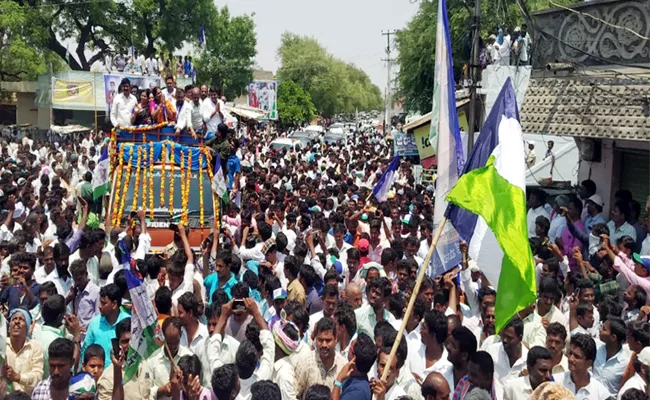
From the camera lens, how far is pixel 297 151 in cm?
2783

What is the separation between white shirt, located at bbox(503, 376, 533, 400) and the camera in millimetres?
4703

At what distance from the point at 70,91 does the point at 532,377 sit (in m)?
34.6

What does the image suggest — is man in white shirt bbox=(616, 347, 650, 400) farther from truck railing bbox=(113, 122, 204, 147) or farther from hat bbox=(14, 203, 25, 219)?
hat bbox=(14, 203, 25, 219)

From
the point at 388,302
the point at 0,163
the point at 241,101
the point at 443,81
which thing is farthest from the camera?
the point at 241,101

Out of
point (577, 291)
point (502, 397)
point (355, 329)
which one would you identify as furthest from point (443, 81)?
point (502, 397)

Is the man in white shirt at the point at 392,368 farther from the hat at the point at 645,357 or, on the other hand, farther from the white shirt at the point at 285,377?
the hat at the point at 645,357

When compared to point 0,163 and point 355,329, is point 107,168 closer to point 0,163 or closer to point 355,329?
point 355,329

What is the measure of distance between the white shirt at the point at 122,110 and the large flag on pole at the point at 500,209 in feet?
20.3

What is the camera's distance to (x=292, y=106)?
5444 centimetres

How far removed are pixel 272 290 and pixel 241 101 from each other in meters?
60.2

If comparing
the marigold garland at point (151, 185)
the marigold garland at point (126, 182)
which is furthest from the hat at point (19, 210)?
the marigold garland at point (151, 185)

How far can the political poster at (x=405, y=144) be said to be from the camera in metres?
23.2

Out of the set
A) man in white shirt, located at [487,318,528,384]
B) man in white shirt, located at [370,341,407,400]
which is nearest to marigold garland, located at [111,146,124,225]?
man in white shirt, located at [370,341,407,400]

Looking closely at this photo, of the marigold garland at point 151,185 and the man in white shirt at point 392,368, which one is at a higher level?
the marigold garland at point 151,185
